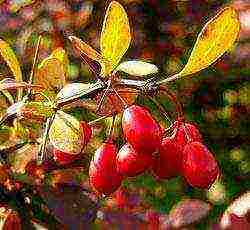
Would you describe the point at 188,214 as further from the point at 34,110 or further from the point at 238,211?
the point at 34,110

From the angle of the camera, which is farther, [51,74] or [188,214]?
[188,214]

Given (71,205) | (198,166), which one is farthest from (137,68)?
(71,205)

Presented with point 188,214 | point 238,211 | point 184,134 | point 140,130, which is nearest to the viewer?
point 140,130

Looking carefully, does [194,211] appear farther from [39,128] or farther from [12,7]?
[12,7]

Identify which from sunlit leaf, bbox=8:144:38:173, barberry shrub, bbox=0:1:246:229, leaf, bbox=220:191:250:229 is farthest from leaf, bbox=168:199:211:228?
sunlit leaf, bbox=8:144:38:173

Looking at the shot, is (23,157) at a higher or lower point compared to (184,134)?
lower

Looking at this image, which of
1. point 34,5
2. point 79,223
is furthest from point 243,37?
point 79,223
